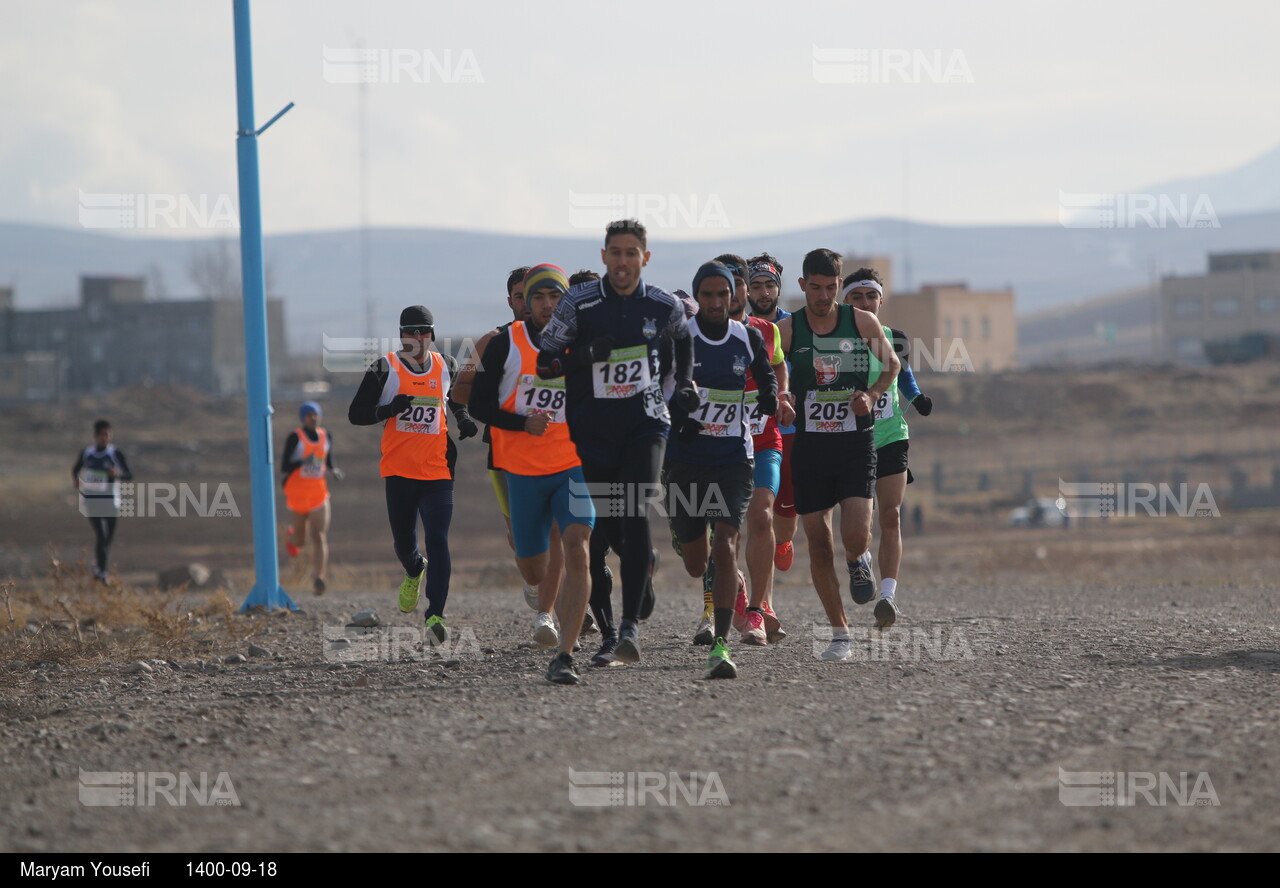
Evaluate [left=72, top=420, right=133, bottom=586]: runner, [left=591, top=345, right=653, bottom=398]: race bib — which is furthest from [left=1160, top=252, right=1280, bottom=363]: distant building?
[left=591, top=345, right=653, bottom=398]: race bib

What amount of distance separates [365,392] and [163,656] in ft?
7.80

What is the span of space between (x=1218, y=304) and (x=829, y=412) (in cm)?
13787

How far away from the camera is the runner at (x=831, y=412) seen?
9.07m

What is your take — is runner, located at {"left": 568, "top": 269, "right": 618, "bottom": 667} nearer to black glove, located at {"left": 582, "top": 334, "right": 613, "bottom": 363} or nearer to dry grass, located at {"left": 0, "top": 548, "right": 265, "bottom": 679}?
black glove, located at {"left": 582, "top": 334, "right": 613, "bottom": 363}

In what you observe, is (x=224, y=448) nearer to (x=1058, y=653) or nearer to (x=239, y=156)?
(x=239, y=156)

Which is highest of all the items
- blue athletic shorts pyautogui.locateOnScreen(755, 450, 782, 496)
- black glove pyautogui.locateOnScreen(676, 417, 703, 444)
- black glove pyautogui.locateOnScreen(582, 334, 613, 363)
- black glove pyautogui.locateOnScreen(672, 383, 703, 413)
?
black glove pyautogui.locateOnScreen(582, 334, 613, 363)

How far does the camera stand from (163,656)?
10.6 meters

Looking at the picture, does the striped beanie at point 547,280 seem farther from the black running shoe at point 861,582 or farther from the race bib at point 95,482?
the race bib at point 95,482

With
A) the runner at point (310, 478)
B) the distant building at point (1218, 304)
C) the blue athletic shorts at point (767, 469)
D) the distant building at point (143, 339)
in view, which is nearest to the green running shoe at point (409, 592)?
the blue athletic shorts at point (767, 469)

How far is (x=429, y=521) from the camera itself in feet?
33.8

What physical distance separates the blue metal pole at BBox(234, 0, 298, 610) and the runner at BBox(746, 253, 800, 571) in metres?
5.15

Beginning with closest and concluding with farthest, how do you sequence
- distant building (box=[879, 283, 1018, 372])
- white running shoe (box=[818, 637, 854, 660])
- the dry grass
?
white running shoe (box=[818, 637, 854, 660]), the dry grass, distant building (box=[879, 283, 1018, 372])

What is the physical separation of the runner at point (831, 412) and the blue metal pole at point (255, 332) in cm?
614

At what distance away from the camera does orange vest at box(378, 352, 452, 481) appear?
406 inches
